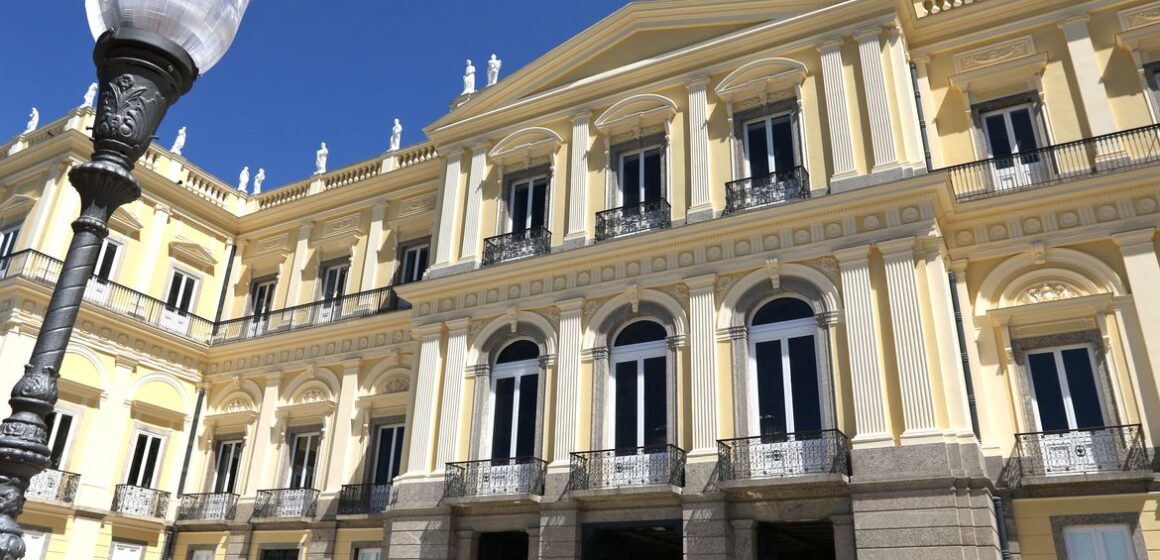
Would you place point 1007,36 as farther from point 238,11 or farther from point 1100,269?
point 238,11

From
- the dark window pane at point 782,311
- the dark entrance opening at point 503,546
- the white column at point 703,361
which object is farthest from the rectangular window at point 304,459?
the dark window pane at point 782,311

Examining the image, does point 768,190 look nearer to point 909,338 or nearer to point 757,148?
point 757,148

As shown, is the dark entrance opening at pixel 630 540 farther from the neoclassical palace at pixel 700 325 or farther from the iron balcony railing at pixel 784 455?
the iron balcony railing at pixel 784 455

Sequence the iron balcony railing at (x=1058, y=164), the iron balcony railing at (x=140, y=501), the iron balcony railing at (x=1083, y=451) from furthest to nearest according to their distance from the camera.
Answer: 1. the iron balcony railing at (x=140, y=501)
2. the iron balcony railing at (x=1058, y=164)
3. the iron balcony railing at (x=1083, y=451)

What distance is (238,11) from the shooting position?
5.64 metres

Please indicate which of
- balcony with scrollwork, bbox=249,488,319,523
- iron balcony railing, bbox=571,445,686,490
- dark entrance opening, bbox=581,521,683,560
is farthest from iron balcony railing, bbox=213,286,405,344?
dark entrance opening, bbox=581,521,683,560

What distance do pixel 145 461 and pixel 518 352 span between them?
9673 mm

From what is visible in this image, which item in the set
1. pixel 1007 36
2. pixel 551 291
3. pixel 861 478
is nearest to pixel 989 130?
pixel 1007 36

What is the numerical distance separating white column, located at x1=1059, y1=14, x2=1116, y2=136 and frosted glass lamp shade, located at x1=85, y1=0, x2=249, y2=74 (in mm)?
12738

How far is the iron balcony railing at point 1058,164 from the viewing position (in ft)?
42.1

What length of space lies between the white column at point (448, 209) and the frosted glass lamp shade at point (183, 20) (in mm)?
10854

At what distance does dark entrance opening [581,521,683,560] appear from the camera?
12.7 metres

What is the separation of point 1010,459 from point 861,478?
2308 mm

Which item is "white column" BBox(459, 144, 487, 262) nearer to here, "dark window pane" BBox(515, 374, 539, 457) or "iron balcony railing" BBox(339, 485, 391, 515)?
"dark window pane" BBox(515, 374, 539, 457)
